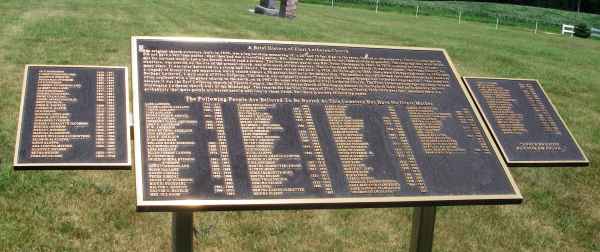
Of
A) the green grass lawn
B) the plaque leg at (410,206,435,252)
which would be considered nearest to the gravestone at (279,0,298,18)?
the green grass lawn

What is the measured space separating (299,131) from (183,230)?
1042mm

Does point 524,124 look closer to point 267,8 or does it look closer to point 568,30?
point 267,8

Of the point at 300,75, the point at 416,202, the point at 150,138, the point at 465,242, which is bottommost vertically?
the point at 465,242

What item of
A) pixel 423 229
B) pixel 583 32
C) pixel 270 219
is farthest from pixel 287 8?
pixel 583 32

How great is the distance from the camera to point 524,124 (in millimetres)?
5465

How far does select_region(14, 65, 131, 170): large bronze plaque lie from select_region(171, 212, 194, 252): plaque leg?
1.67 ft

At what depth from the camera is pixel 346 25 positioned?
23344mm

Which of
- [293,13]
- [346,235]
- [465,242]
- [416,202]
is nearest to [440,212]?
[465,242]

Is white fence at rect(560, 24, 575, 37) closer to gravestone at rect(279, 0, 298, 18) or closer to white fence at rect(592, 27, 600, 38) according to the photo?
white fence at rect(592, 27, 600, 38)

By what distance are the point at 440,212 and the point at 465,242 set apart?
73cm

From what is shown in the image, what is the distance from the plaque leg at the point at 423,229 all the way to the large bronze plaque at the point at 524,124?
76cm

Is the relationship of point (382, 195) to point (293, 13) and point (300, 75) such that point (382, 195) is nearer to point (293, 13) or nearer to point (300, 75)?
point (300, 75)

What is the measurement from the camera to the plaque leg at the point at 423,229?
5023 mm

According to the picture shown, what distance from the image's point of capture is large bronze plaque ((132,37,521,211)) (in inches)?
162
